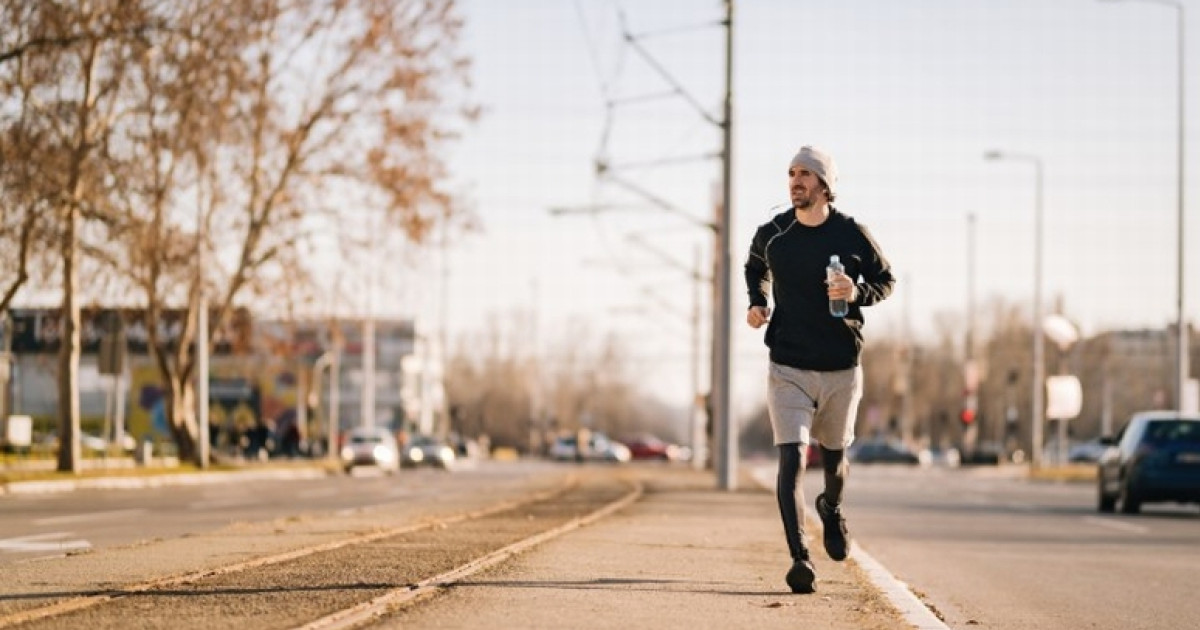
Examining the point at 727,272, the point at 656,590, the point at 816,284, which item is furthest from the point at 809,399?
the point at 727,272

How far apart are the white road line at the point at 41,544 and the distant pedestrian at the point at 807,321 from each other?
6.29m

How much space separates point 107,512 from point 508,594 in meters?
14.8

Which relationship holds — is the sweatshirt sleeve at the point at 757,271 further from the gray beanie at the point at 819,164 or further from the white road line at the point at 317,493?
the white road line at the point at 317,493

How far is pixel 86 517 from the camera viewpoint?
22.2 m

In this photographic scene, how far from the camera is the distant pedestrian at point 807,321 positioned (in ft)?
35.5

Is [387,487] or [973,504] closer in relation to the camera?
[973,504]

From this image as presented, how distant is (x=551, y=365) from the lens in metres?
197

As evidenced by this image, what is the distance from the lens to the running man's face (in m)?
10.8

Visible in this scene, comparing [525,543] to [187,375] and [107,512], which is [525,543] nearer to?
[107,512]

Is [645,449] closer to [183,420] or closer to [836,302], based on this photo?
[183,420]

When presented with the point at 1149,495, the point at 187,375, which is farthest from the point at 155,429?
the point at 1149,495

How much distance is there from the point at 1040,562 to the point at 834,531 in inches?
259

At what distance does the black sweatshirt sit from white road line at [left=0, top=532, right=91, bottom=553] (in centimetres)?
640

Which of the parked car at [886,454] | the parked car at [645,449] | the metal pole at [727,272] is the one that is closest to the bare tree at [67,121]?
the metal pole at [727,272]
